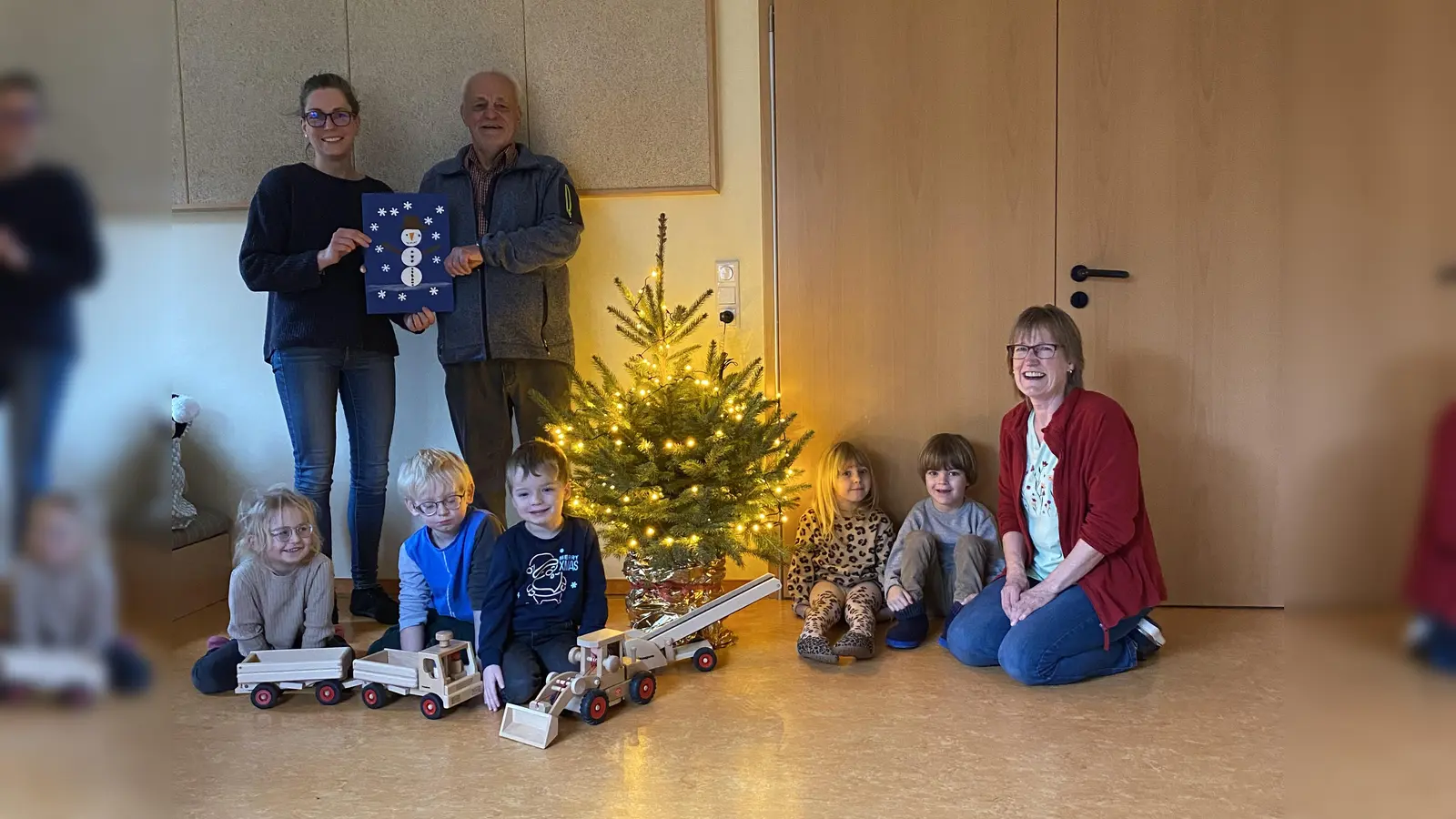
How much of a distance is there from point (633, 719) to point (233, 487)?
2.21 meters

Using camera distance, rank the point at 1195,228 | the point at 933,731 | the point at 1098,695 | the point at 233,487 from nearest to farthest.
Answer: the point at 933,731 → the point at 1098,695 → the point at 1195,228 → the point at 233,487

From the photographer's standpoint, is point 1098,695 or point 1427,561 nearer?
point 1427,561

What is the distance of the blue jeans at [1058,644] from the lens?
2.82 meters

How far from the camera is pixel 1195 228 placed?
11.4ft

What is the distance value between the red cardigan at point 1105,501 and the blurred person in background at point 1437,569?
2683 millimetres

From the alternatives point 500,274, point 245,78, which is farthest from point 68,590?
point 245,78

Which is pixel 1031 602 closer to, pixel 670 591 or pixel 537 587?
pixel 670 591

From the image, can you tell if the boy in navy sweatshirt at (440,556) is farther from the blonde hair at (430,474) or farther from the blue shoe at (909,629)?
the blue shoe at (909,629)

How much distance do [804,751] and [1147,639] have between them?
1250 mm

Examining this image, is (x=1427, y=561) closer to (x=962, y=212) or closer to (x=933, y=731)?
(x=933, y=731)

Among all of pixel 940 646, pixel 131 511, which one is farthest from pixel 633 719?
pixel 131 511

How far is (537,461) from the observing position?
277cm

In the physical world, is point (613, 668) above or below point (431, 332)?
below

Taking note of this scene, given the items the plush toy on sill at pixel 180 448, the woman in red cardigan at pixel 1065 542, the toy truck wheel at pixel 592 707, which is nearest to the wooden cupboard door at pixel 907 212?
the woman in red cardigan at pixel 1065 542
